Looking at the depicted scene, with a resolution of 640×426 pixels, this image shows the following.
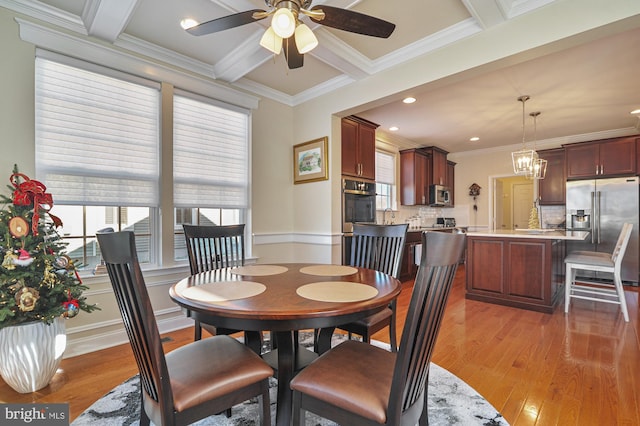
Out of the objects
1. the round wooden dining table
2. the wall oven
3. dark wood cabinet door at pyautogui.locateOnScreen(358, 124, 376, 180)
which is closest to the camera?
the round wooden dining table

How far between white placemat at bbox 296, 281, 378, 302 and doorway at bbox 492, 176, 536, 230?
648cm

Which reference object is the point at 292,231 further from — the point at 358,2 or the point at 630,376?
the point at 630,376

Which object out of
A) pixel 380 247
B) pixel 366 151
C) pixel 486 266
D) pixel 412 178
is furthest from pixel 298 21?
pixel 412 178

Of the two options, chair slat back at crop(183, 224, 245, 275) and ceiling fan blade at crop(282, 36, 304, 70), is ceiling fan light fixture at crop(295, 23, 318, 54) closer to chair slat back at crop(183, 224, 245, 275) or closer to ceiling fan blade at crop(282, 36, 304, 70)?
ceiling fan blade at crop(282, 36, 304, 70)

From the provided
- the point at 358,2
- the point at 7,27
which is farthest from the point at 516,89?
the point at 7,27

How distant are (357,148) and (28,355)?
3.69 meters

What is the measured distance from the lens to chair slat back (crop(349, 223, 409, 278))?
2.20 m

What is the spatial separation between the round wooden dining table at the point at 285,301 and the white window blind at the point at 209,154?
1510 mm

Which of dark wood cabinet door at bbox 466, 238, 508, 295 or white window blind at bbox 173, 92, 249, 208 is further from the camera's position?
dark wood cabinet door at bbox 466, 238, 508, 295

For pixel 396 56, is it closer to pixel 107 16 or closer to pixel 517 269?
pixel 107 16

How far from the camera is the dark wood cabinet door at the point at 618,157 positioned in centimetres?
489

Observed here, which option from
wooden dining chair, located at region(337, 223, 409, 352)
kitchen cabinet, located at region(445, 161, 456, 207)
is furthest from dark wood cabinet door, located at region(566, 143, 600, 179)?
wooden dining chair, located at region(337, 223, 409, 352)

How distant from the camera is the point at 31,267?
6.12 ft

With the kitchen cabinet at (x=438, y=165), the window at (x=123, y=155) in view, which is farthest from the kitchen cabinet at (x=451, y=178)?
the window at (x=123, y=155)
